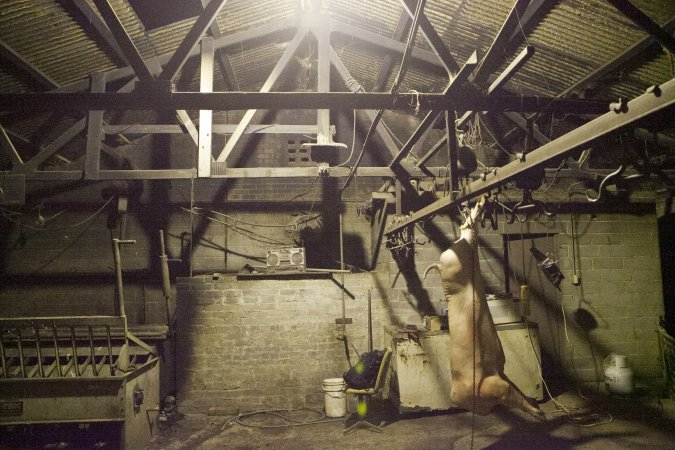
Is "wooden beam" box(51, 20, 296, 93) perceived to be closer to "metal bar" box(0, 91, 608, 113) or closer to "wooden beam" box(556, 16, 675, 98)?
"metal bar" box(0, 91, 608, 113)

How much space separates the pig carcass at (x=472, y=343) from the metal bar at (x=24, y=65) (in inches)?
220

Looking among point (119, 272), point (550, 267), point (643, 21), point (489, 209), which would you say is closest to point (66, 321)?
point (119, 272)

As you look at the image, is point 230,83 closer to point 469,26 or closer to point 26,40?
point 26,40

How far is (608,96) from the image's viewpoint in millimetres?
5699

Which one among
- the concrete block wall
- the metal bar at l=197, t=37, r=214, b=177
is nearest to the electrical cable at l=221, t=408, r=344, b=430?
the concrete block wall

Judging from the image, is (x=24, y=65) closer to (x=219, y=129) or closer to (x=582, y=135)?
(x=219, y=129)

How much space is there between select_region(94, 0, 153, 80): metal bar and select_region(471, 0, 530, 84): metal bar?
2446 mm

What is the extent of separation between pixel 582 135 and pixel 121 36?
299 centimetres

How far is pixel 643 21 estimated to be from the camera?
261 cm

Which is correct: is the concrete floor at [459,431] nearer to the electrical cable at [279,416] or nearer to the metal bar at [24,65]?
the electrical cable at [279,416]

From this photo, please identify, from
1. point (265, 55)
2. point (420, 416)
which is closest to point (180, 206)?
point (265, 55)

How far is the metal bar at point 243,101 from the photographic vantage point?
280 centimetres

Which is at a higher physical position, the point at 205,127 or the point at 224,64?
the point at 224,64

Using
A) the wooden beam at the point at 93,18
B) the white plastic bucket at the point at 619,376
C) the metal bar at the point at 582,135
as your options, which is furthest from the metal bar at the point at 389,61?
the white plastic bucket at the point at 619,376
